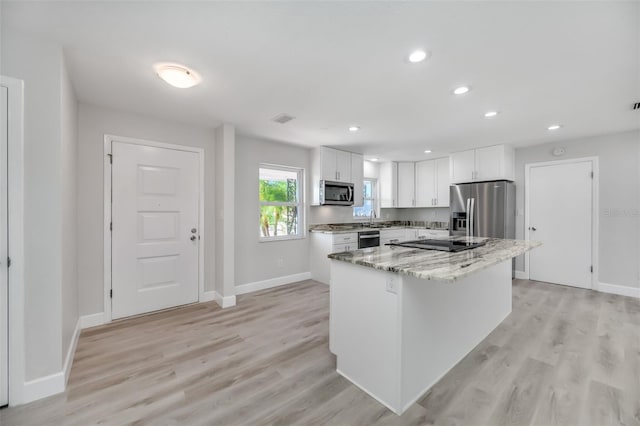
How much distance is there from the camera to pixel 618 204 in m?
3.76

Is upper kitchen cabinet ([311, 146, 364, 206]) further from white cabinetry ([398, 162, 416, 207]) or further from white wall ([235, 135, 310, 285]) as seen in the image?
white cabinetry ([398, 162, 416, 207])

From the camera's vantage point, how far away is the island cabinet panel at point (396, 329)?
5.31 feet

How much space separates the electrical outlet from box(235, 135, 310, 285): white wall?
2781 mm

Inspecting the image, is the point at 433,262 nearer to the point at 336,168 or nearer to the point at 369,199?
the point at 336,168

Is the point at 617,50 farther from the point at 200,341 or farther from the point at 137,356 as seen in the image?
the point at 137,356

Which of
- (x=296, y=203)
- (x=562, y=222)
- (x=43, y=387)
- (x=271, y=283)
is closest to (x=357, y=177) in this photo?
(x=296, y=203)

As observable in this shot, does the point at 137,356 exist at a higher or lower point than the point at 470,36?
lower

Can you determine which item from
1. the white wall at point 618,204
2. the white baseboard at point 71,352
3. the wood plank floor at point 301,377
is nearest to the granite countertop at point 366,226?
the wood plank floor at point 301,377

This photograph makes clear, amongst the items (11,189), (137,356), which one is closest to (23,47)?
(11,189)

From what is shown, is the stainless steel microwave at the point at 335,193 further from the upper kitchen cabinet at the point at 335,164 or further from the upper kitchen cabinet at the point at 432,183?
the upper kitchen cabinet at the point at 432,183

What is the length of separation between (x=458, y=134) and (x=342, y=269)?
299cm

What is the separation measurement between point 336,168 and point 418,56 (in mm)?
2838

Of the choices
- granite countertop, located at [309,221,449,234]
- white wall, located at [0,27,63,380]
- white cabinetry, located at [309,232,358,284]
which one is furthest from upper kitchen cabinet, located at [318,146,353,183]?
white wall, located at [0,27,63,380]

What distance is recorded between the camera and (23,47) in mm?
1693
